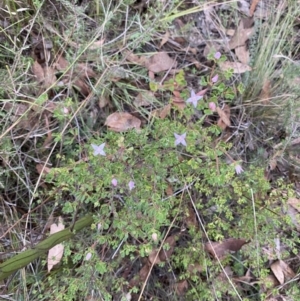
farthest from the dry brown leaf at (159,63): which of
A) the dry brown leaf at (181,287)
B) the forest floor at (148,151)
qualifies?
the dry brown leaf at (181,287)

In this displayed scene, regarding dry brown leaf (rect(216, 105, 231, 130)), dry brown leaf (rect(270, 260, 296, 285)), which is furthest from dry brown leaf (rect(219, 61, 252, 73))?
dry brown leaf (rect(270, 260, 296, 285))

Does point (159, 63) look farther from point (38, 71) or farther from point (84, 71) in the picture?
point (38, 71)

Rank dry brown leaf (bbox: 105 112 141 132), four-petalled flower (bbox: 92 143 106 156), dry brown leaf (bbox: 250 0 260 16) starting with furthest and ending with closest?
dry brown leaf (bbox: 250 0 260 16), dry brown leaf (bbox: 105 112 141 132), four-petalled flower (bbox: 92 143 106 156)

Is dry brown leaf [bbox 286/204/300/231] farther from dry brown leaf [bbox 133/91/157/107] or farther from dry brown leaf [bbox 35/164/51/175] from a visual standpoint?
dry brown leaf [bbox 35/164/51/175]

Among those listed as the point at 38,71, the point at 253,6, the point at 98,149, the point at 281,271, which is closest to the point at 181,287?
the point at 281,271

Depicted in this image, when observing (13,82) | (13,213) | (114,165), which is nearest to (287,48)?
(114,165)

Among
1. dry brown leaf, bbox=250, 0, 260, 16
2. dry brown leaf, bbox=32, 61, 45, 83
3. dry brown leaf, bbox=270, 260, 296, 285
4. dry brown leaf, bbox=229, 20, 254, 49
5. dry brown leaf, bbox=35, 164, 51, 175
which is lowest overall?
dry brown leaf, bbox=270, 260, 296, 285

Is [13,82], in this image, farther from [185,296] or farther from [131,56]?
[185,296]
